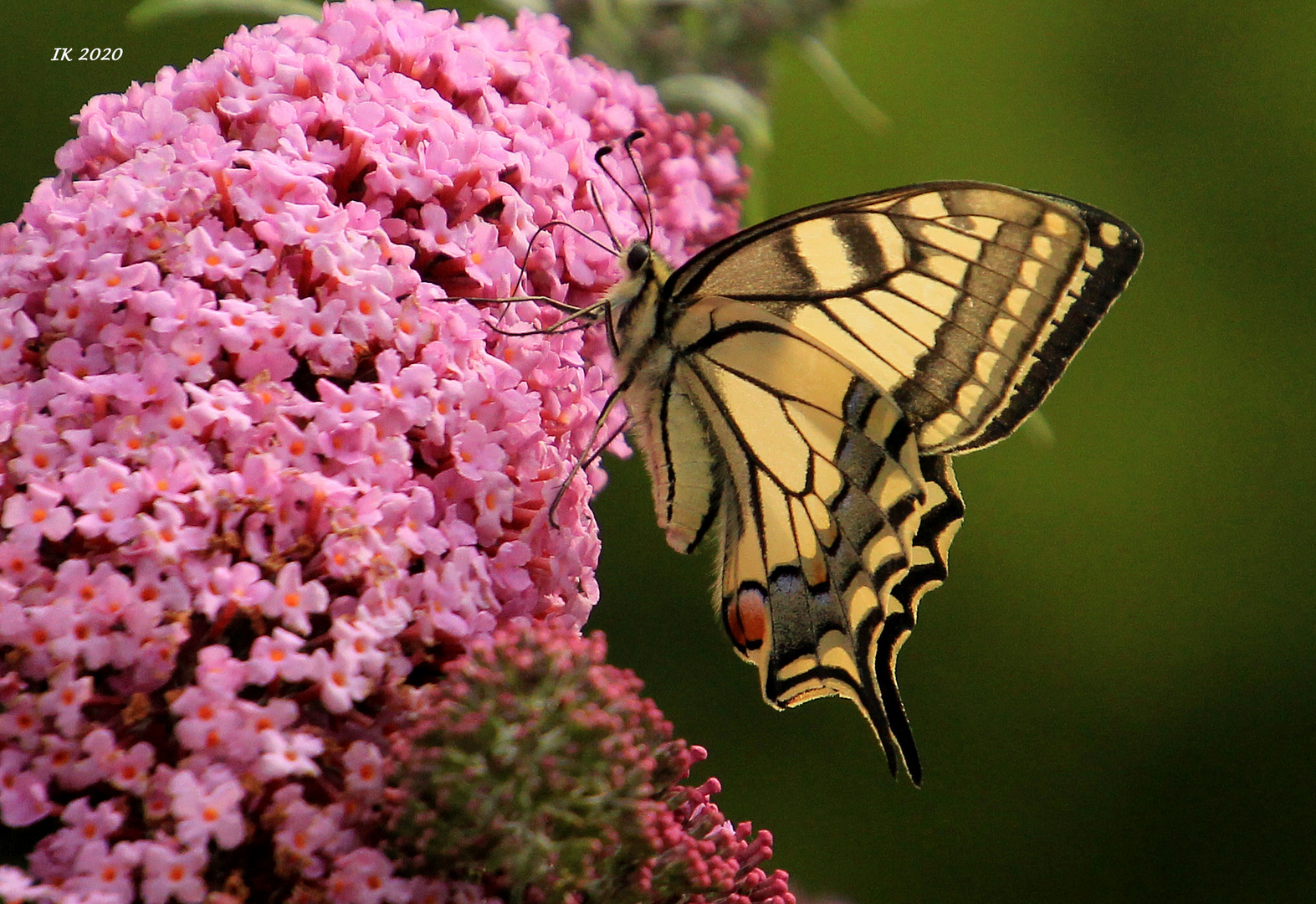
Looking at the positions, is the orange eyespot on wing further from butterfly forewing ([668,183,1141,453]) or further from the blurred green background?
the blurred green background

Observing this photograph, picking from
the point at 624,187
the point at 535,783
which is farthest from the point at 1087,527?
the point at 535,783

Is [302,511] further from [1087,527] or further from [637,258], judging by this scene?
[1087,527]

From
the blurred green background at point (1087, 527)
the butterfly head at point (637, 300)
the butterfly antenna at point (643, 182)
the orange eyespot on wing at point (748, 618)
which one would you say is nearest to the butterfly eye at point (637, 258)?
the butterfly head at point (637, 300)

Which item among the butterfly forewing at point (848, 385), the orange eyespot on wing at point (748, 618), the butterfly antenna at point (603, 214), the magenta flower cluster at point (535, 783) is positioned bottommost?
the magenta flower cluster at point (535, 783)

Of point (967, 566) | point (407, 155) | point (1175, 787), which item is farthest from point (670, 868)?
point (1175, 787)

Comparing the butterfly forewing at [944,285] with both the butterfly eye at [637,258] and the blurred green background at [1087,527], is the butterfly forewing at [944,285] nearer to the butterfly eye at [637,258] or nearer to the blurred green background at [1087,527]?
the butterfly eye at [637,258]

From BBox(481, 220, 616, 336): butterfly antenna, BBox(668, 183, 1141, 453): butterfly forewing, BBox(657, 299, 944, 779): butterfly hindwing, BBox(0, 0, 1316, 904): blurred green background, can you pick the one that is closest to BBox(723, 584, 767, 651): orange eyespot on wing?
BBox(657, 299, 944, 779): butterfly hindwing

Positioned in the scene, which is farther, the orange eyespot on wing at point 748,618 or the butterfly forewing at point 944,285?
the orange eyespot on wing at point 748,618
